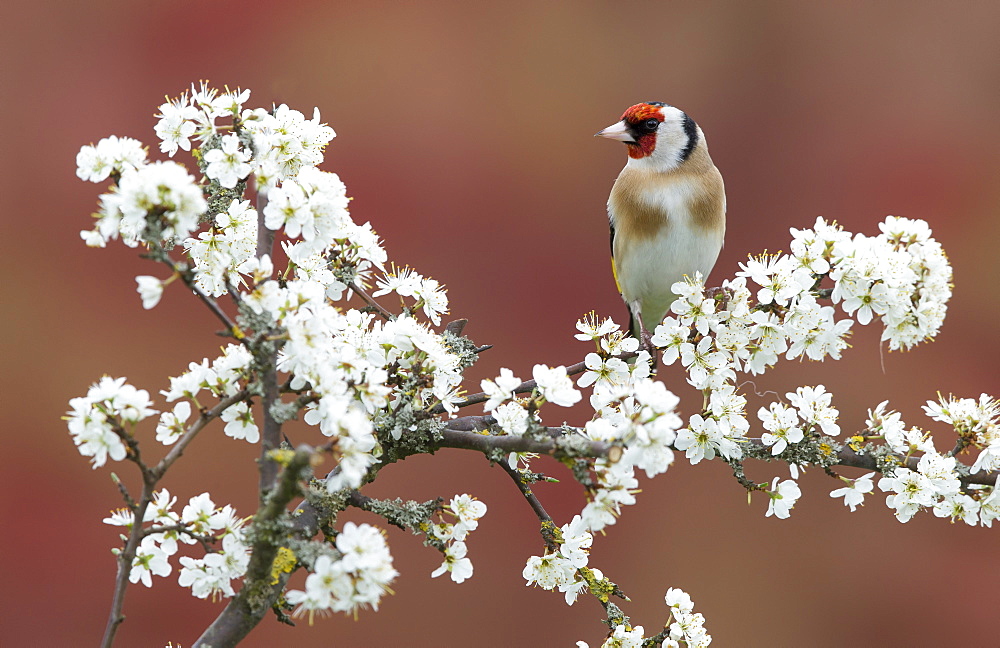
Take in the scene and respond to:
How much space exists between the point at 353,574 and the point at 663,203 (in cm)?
108

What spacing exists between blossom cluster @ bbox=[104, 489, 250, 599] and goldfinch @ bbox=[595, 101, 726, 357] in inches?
38.3

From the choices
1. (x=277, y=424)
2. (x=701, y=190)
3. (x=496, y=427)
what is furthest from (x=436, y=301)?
(x=701, y=190)

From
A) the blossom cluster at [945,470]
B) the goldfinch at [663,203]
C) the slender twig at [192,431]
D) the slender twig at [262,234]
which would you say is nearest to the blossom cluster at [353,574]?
the slender twig at [192,431]

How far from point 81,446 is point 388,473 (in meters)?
1.90

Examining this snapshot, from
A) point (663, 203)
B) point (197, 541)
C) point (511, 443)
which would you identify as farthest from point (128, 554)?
point (663, 203)

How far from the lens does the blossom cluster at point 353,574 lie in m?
0.64

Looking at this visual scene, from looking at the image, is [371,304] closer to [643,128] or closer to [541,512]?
[541,512]

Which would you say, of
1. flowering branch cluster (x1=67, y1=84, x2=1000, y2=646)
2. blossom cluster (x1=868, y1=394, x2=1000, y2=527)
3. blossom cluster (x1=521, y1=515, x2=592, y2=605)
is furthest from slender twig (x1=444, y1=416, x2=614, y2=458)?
blossom cluster (x1=868, y1=394, x2=1000, y2=527)

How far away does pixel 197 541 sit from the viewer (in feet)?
2.60

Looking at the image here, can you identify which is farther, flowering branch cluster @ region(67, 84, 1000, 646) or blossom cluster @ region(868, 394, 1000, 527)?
blossom cluster @ region(868, 394, 1000, 527)

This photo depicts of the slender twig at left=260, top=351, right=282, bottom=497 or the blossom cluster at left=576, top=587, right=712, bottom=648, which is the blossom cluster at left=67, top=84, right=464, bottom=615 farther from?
the blossom cluster at left=576, top=587, right=712, bottom=648

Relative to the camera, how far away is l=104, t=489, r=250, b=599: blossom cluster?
788mm

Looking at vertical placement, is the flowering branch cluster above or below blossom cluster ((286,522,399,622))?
above

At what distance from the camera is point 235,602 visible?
78 centimetres
